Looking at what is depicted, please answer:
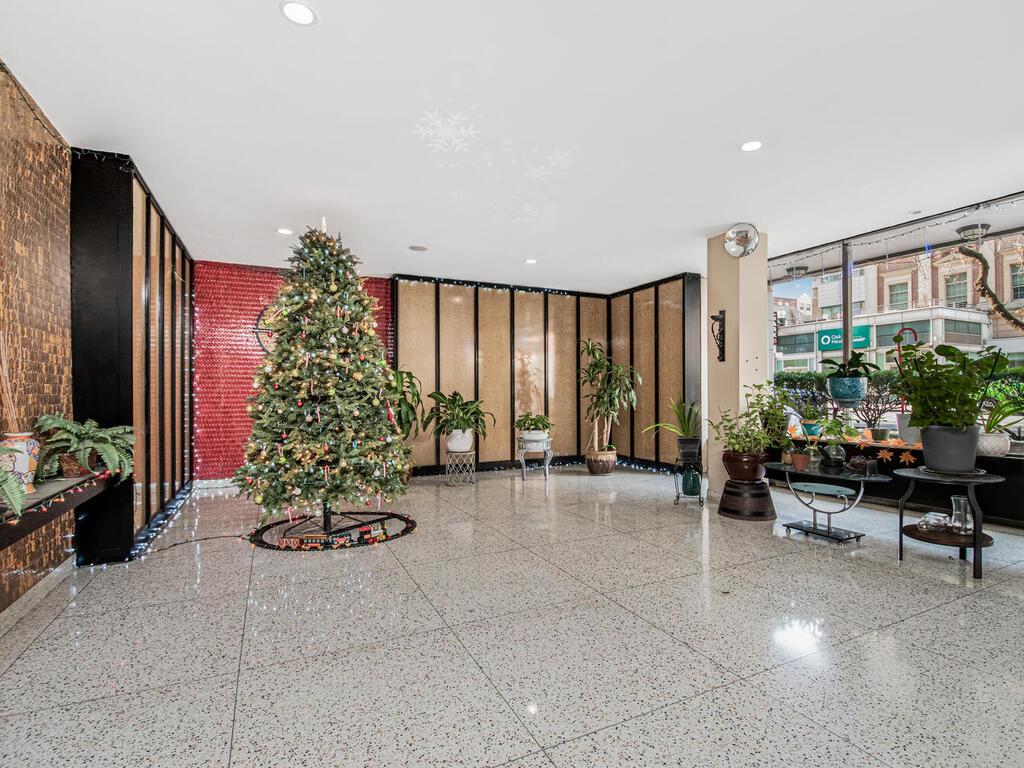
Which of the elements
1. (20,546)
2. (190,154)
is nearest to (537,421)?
(190,154)

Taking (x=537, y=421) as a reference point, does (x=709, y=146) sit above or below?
above

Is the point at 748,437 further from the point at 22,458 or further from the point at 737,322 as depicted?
the point at 22,458

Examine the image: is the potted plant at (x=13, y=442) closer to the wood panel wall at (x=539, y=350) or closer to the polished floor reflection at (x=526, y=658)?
the polished floor reflection at (x=526, y=658)

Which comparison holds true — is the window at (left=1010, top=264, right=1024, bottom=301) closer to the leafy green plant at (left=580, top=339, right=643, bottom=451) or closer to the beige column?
the beige column

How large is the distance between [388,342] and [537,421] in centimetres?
243

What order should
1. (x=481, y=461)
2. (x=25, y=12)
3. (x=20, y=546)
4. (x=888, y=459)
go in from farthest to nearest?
(x=481, y=461)
(x=888, y=459)
(x=20, y=546)
(x=25, y=12)

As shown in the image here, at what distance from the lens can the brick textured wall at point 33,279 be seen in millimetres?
2762

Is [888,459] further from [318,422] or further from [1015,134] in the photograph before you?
[318,422]

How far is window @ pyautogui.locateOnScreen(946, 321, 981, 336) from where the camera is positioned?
5.01m

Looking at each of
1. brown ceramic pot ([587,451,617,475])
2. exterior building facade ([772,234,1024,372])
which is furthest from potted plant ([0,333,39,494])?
exterior building facade ([772,234,1024,372])

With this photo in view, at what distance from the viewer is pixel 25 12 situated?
92.0 inches

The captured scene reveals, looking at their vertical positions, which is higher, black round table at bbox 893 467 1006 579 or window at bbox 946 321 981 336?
window at bbox 946 321 981 336

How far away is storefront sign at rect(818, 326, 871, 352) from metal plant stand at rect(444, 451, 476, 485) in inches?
179

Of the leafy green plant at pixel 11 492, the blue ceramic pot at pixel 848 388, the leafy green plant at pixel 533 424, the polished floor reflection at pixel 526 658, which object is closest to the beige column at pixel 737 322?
the blue ceramic pot at pixel 848 388
